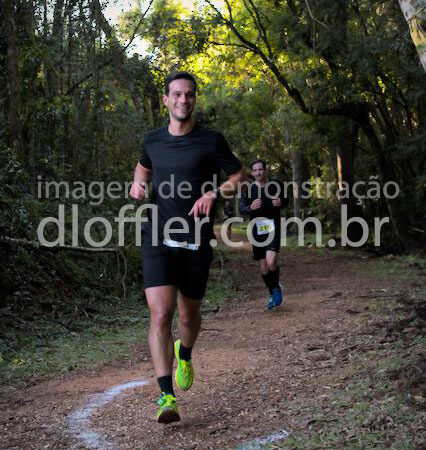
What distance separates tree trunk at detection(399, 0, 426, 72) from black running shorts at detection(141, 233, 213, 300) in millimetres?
2091

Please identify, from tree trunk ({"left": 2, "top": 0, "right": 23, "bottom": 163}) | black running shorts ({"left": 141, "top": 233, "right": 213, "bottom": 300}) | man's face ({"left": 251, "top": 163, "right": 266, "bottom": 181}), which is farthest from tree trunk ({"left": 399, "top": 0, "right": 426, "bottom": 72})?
tree trunk ({"left": 2, "top": 0, "right": 23, "bottom": 163})

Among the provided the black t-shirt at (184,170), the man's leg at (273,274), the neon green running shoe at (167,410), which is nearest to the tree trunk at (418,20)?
the black t-shirt at (184,170)

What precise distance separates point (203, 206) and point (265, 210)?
5645mm

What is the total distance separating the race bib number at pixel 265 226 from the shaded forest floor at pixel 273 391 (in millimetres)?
1330

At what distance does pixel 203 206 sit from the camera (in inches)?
186

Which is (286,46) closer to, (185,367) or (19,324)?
(19,324)

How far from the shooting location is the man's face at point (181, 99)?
16.4 ft

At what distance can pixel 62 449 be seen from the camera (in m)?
4.66

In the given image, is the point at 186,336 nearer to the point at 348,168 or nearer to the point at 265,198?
the point at 265,198

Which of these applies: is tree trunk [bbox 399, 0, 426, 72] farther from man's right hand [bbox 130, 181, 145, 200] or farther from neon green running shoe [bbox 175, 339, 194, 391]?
neon green running shoe [bbox 175, 339, 194, 391]

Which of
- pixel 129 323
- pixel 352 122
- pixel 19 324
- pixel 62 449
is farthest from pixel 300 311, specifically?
pixel 352 122

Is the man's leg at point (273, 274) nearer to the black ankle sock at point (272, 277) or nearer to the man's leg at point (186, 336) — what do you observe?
the black ankle sock at point (272, 277)

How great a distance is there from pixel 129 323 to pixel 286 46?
1176cm

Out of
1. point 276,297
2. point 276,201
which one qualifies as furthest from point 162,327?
point 276,297
